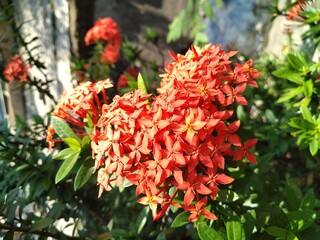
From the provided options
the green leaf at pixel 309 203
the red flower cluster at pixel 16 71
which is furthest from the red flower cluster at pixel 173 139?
the red flower cluster at pixel 16 71

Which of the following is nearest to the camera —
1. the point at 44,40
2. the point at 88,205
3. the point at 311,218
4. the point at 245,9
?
the point at 311,218

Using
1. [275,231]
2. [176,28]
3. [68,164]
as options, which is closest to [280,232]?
[275,231]

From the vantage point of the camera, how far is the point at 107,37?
8.78 ft

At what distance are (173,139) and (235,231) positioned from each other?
32cm

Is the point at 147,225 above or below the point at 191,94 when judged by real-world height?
below

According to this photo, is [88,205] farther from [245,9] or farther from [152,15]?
[245,9]

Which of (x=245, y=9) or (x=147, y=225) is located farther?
(x=245, y=9)

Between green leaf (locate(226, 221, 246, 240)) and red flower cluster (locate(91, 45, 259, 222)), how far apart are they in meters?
0.07

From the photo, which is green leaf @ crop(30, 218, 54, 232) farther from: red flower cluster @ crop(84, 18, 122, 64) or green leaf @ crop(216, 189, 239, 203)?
red flower cluster @ crop(84, 18, 122, 64)

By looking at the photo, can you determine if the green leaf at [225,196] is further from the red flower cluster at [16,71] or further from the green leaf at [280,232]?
the red flower cluster at [16,71]

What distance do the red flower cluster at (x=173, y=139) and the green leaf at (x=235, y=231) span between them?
0.07 metres

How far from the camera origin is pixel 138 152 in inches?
41.2

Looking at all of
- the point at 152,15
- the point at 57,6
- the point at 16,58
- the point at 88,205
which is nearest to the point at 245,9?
the point at 152,15

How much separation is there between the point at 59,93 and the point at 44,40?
1.51ft
